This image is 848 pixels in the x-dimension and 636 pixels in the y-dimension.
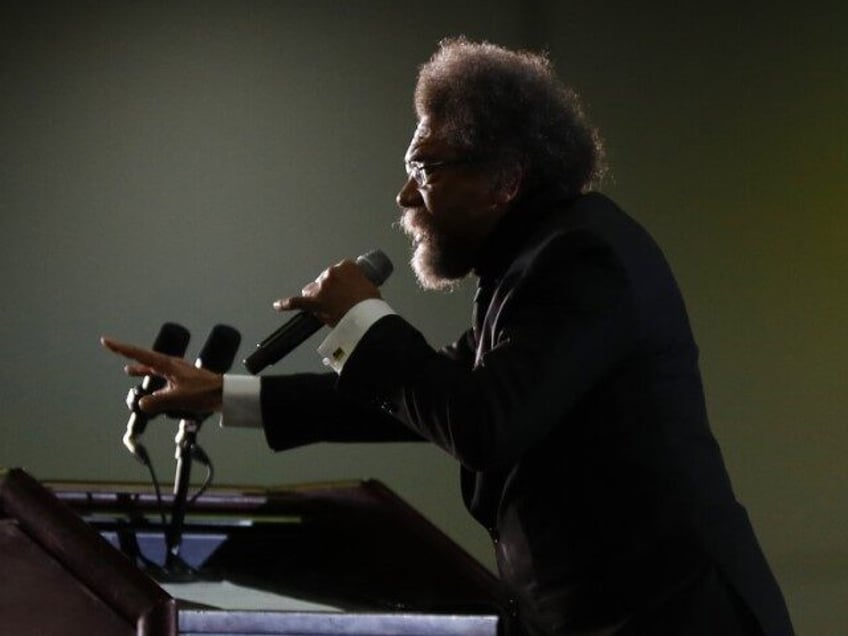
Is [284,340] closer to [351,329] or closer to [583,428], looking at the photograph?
[351,329]

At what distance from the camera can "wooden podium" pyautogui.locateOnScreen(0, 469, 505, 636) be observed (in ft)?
4.04

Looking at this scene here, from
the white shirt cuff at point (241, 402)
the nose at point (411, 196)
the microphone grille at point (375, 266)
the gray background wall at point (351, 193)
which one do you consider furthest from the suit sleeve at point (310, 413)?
the gray background wall at point (351, 193)

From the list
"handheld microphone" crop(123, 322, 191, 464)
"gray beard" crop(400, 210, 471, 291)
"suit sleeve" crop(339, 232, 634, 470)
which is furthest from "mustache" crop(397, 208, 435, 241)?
"handheld microphone" crop(123, 322, 191, 464)

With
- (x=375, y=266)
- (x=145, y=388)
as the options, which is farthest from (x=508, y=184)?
(x=145, y=388)

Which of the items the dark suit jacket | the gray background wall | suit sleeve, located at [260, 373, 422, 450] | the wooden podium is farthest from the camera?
the gray background wall

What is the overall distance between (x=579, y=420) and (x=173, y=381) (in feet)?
1.57

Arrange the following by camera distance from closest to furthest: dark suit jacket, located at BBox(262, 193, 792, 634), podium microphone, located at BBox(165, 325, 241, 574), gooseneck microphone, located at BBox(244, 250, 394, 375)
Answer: dark suit jacket, located at BBox(262, 193, 792, 634) → gooseneck microphone, located at BBox(244, 250, 394, 375) → podium microphone, located at BBox(165, 325, 241, 574)

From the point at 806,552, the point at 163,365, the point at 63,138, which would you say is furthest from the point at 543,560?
the point at 63,138

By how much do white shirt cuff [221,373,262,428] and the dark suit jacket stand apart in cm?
29

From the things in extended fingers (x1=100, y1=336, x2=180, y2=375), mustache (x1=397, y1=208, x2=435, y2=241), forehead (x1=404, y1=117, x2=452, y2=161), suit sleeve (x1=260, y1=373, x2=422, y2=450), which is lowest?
suit sleeve (x1=260, y1=373, x2=422, y2=450)

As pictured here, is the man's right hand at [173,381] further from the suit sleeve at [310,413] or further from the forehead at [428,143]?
the forehead at [428,143]

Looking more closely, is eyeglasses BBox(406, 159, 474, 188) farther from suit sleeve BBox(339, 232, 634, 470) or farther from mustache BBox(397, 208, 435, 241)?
suit sleeve BBox(339, 232, 634, 470)

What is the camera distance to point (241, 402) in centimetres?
170

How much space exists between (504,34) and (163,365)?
262 centimetres
